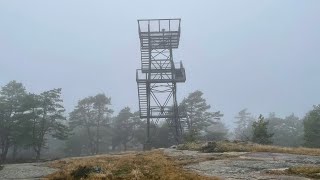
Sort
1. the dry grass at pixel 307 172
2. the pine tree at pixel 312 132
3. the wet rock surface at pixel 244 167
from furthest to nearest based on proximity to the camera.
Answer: the pine tree at pixel 312 132 < the wet rock surface at pixel 244 167 < the dry grass at pixel 307 172

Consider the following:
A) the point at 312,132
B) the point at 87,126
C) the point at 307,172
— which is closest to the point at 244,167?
the point at 307,172

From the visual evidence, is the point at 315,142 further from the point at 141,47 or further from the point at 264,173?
the point at 264,173

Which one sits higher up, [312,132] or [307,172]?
[312,132]

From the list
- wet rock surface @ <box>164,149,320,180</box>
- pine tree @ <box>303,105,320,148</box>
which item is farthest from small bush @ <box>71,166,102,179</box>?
pine tree @ <box>303,105,320,148</box>

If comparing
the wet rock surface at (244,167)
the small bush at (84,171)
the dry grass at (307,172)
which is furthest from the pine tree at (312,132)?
the small bush at (84,171)

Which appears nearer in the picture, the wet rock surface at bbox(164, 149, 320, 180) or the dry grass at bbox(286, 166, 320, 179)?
the dry grass at bbox(286, 166, 320, 179)

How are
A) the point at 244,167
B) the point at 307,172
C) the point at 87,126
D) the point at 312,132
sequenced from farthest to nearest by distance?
the point at 87,126 < the point at 312,132 < the point at 244,167 < the point at 307,172

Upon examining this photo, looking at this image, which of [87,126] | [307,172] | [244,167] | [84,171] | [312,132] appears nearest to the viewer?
[307,172]

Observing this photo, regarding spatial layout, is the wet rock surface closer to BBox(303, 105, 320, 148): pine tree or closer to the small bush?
the small bush

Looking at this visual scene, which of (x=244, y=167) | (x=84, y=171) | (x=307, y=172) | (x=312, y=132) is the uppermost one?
(x=312, y=132)

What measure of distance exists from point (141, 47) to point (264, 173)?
95.6 ft

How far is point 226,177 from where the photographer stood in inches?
420

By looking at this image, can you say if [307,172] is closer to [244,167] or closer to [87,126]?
[244,167]

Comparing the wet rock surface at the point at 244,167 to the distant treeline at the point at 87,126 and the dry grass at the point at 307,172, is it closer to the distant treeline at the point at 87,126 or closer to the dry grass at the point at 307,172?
the dry grass at the point at 307,172
